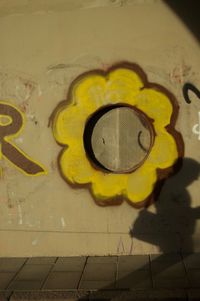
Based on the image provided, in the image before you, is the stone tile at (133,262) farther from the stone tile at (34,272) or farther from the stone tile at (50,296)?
the stone tile at (34,272)

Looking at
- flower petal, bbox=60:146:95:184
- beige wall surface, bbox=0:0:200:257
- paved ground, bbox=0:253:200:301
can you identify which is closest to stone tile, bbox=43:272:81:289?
paved ground, bbox=0:253:200:301

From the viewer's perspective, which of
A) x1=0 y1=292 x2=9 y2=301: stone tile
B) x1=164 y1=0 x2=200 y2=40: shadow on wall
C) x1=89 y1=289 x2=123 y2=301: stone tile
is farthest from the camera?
x1=164 y1=0 x2=200 y2=40: shadow on wall

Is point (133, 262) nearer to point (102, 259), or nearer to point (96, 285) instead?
point (102, 259)

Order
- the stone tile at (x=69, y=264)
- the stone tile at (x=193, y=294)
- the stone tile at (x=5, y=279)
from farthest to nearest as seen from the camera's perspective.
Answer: the stone tile at (x=69, y=264) < the stone tile at (x=5, y=279) < the stone tile at (x=193, y=294)

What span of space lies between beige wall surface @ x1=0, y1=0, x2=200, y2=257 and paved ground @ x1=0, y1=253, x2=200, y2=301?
9.2 inches

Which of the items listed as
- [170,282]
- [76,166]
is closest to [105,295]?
[170,282]

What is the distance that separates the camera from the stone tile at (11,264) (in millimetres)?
6367

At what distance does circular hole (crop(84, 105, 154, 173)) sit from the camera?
6.66 m

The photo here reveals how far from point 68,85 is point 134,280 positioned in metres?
2.93

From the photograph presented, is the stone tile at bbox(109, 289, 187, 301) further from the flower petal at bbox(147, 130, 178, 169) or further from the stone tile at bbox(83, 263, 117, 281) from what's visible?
the flower petal at bbox(147, 130, 178, 169)

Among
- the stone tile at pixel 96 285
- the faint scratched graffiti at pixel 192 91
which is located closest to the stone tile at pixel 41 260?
the stone tile at pixel 96 285

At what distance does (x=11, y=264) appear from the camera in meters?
6.58

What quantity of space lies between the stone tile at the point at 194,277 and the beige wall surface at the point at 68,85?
2.41 feet

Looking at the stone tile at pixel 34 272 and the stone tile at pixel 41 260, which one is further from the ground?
the stone tile at pixel 41 260
